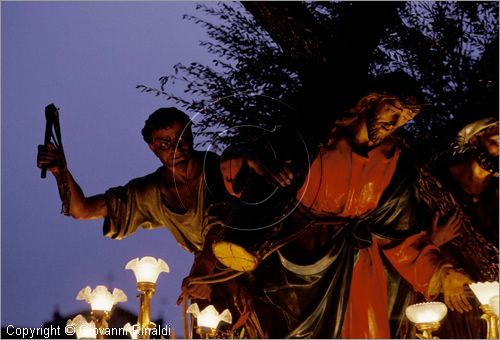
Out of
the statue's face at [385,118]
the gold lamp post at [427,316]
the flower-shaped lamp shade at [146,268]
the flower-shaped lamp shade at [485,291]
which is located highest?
the statue's face at [385,118]

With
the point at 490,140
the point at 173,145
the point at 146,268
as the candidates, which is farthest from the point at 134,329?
the point at 490,140

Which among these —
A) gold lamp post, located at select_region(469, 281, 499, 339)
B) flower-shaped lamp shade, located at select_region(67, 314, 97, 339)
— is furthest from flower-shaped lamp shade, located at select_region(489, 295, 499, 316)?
flower-shaped lamp shade, located at select_region(67, 314, 97, 339)

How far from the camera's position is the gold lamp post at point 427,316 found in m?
6.45

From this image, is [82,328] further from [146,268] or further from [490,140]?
[490,140]

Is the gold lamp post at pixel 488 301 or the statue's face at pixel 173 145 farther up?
the statue's face at pixel 173 145

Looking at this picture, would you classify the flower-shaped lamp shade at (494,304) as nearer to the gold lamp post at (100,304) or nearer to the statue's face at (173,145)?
the statue's face at (173,145)

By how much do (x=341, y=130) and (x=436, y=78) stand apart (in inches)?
63.6

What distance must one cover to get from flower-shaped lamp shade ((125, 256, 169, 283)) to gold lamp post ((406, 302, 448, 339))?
5.70ft

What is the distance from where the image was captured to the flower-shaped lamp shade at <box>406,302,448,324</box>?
6.46 meters

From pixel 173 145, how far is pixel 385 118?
1549mm

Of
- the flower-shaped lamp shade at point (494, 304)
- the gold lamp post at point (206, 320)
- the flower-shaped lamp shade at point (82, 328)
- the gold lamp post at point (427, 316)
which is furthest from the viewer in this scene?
the flower-shaped lamp shade at point (82, 328)

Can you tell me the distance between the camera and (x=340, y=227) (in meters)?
7.17

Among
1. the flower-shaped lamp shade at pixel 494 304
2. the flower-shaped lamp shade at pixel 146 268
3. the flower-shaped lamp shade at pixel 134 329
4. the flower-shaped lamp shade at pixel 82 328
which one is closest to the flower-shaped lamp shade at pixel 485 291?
the flower-shaped lamp shade at pixel 494 304

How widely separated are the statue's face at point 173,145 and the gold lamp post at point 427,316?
6.66ft
